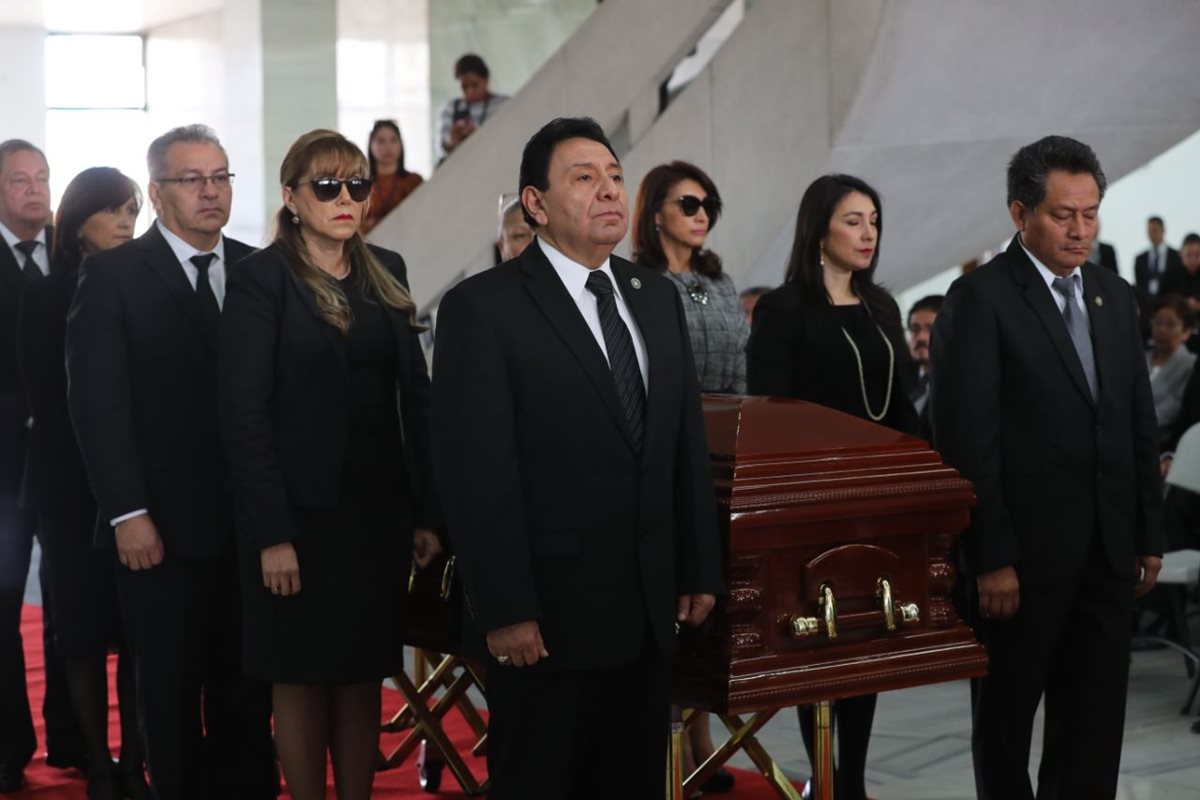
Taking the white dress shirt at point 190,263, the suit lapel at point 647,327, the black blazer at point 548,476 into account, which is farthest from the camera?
the white dress shirt at point 190,263

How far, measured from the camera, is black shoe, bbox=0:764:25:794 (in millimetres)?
4910

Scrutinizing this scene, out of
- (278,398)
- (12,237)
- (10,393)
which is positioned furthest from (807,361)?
(12,237)

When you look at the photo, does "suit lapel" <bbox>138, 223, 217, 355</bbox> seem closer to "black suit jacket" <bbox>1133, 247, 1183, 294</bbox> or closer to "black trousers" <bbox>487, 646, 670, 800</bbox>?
"black trousers" <bbox>487, 646, 670, 800</bbox>

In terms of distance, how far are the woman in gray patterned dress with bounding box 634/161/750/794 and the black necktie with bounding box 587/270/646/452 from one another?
149cm

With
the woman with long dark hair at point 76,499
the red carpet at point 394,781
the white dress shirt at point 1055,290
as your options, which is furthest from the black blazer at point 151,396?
the white dress shirt at point 1055,290

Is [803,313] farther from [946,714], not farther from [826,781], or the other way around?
[946,714]

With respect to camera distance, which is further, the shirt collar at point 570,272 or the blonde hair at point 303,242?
the blonde hair at point 303,242

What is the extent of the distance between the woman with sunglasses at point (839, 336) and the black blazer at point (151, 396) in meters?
1.31

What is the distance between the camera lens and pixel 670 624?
305cm

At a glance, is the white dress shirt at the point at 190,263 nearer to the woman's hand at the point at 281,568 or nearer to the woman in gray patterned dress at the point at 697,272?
the woman's hand at the point at 281,568

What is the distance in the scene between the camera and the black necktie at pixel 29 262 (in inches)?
207

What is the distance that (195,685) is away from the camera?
3973 millimetres

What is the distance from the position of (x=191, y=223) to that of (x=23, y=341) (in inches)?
39.2

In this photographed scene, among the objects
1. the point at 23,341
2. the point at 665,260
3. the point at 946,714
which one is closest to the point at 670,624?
the point at 665,260
